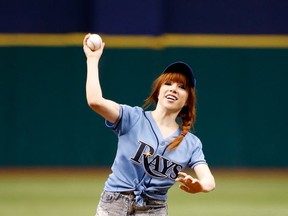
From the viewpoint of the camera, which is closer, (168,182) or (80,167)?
(168,182)

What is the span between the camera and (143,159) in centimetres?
420

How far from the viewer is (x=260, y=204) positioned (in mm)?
9406

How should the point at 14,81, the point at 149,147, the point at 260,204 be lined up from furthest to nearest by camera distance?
the point at 14,81 < the point at 260,204 < the point at 149,147

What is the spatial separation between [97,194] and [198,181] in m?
6.08

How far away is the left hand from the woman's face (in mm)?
498

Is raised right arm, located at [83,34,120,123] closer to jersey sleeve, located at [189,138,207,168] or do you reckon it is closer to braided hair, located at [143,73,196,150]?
braided hair, located at [143,73,196,150]

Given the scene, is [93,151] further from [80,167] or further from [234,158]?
[234,158]

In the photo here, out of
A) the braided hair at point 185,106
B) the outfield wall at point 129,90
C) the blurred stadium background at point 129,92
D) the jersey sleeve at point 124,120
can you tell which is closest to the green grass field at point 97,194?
the blurred stadium background at point 129,92

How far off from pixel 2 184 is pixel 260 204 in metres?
3.73

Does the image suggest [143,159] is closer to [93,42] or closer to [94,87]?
[94,87]

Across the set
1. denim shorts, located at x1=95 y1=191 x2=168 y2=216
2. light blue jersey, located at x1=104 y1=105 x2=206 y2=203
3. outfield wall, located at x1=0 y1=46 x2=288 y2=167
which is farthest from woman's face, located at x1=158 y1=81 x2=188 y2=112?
outfield wall, located at x1=0 y1=46 x2=288 y2=167
